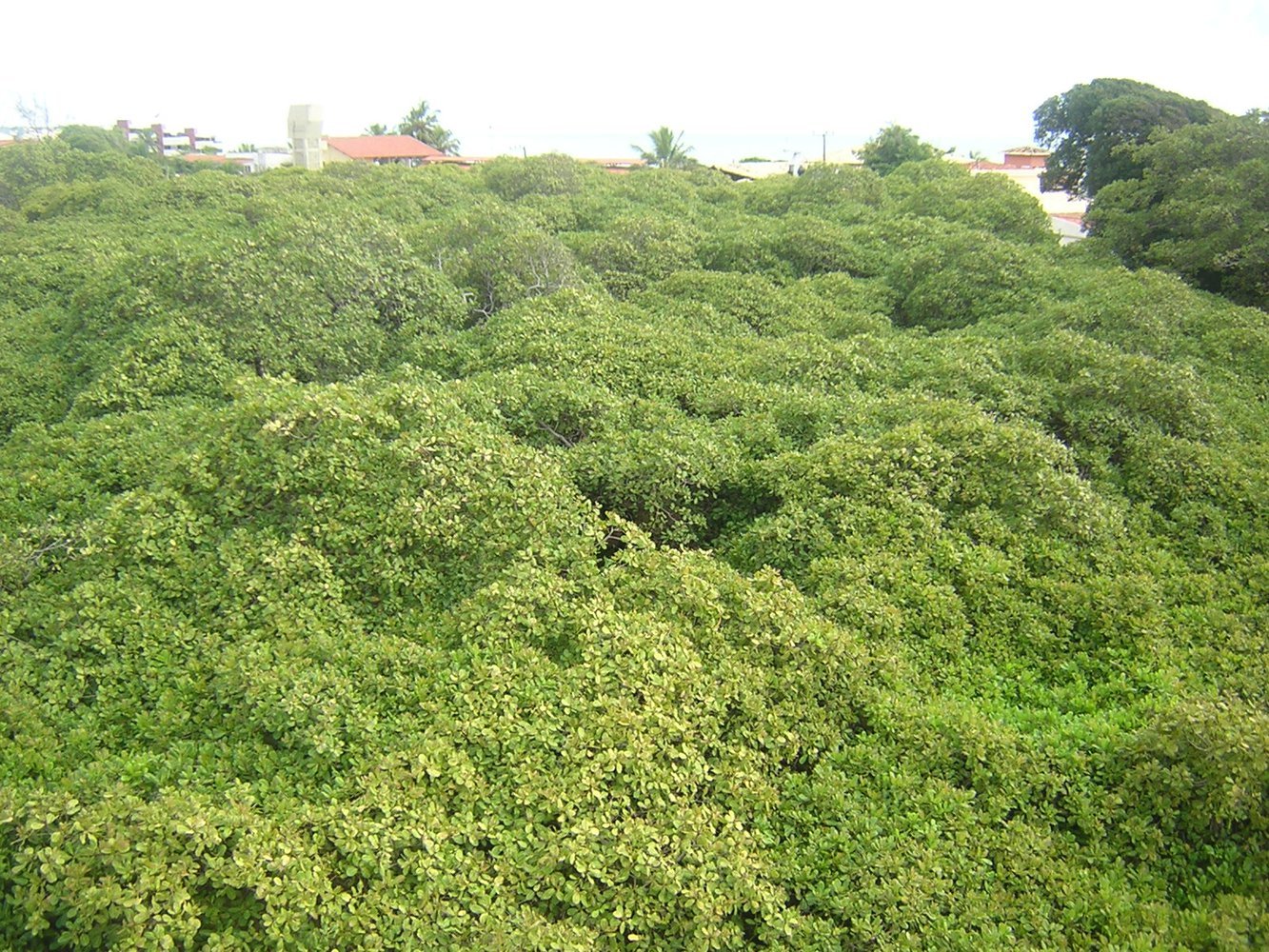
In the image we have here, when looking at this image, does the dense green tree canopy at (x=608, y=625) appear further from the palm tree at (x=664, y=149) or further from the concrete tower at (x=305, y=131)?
the palm tree at (x=664, y=149)

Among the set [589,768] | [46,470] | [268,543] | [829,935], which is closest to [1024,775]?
[829,935]

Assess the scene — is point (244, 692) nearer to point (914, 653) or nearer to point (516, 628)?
point (516, 628)

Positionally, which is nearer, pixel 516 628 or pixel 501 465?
pixel 516 628

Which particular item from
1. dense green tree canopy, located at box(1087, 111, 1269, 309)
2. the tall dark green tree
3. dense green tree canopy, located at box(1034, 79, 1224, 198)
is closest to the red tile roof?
the tall dark green tree

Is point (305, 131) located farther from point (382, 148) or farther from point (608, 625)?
point (608, 625)

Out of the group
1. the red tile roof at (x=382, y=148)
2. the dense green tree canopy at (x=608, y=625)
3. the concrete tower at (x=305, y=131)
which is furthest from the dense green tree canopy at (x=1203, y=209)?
the red tile roof at (x=382, y=148)

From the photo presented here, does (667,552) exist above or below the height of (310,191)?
below
